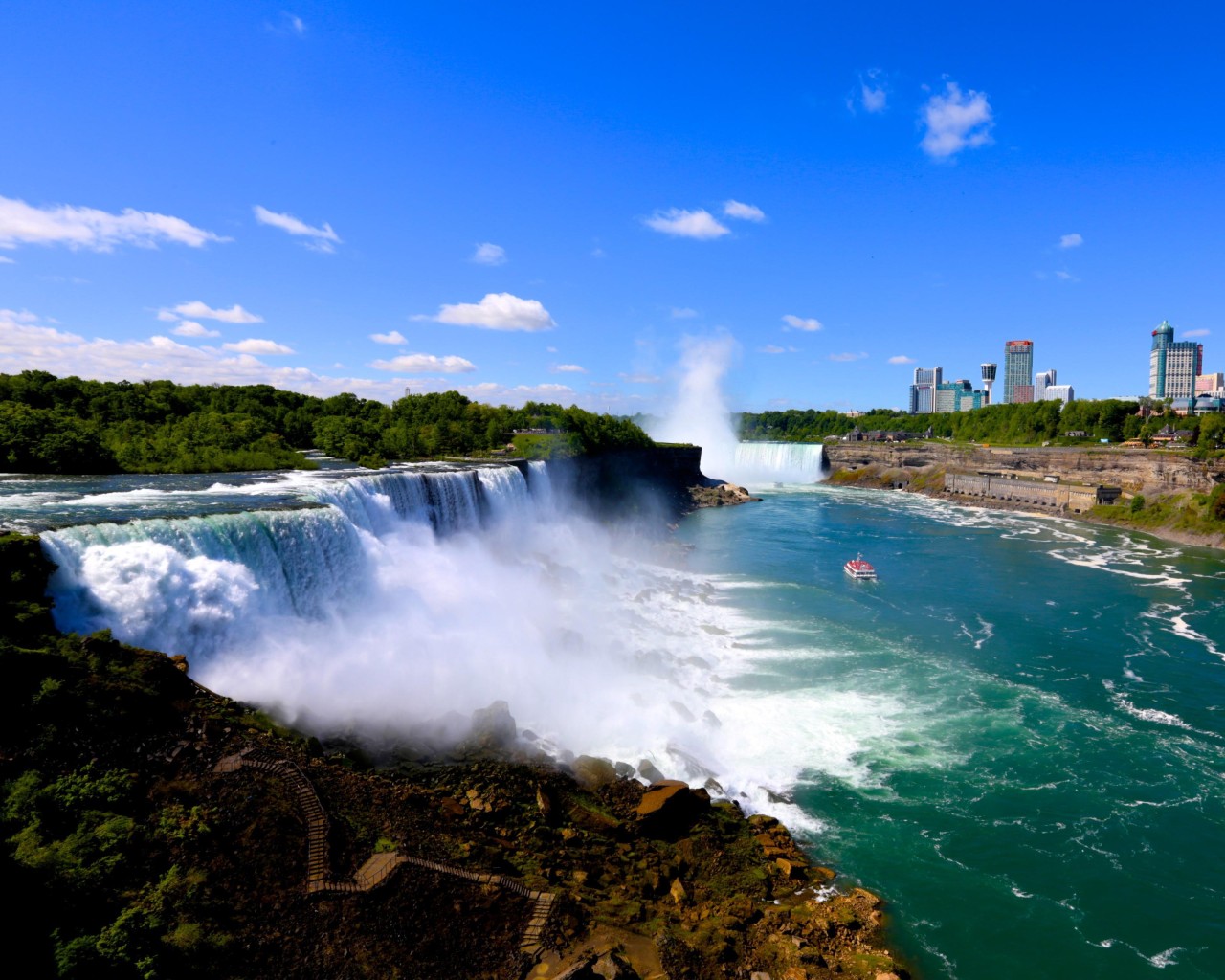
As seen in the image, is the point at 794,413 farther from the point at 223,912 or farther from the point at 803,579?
the point at 223,912

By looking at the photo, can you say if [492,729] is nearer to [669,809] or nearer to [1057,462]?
[669,809]

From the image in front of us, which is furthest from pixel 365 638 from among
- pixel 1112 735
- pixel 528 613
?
pixel 1112 735

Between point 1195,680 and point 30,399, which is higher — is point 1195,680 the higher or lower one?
the lower one

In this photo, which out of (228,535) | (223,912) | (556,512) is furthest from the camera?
(556,512)

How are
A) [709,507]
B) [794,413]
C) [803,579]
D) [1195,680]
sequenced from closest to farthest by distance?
[1195,680] < [803,579] < [709,507] < [794,413]

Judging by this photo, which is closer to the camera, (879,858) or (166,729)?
(166,729)

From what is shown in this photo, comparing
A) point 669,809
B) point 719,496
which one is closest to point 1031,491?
point 719,496
